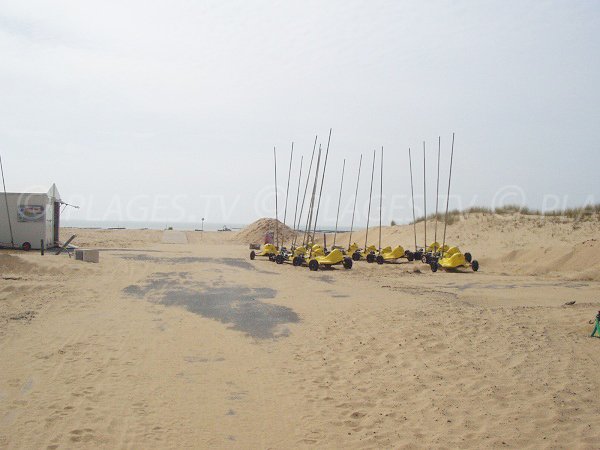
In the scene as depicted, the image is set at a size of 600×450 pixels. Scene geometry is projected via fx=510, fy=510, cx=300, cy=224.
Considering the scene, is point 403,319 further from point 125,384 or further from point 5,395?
point 5,395

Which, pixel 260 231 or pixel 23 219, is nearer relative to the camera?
pixel 23 219

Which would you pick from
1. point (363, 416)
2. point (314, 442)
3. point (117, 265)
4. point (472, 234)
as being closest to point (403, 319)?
point (363, 416)

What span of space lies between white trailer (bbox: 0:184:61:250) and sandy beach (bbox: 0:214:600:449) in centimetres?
1221

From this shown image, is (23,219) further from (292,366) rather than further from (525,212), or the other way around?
(525,212)

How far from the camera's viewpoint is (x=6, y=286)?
41.6ft

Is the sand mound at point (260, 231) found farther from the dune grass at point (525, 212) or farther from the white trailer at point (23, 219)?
the white trailer at point (23, 219)

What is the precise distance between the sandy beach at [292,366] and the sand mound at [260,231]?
31.1 metres

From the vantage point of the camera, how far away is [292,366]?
23.7 feet

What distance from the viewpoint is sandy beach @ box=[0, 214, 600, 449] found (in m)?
5.00

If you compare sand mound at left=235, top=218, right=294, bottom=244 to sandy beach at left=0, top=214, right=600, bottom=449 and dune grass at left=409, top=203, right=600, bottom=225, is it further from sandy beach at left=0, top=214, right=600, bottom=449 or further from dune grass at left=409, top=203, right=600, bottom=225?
sandy beach at left=0, top=214, right=600, bottom=449

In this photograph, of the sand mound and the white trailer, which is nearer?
the white trailer

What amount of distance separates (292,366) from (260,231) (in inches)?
1611

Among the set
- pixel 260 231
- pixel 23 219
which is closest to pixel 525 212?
pixel 260 231

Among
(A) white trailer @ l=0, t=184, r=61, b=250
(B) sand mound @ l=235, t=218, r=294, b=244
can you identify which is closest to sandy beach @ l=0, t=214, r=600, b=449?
(A) white trailer @ l=0, t=184, r=61, b=250
